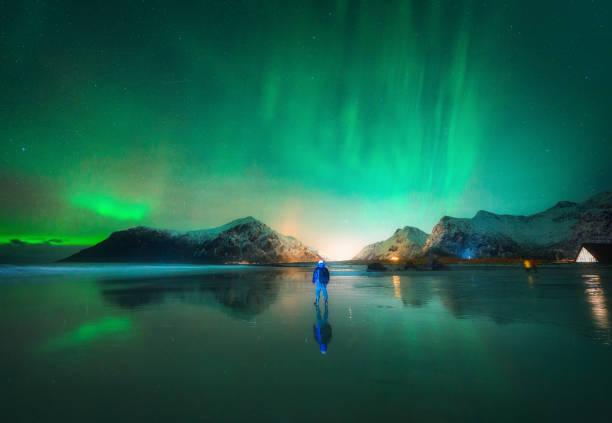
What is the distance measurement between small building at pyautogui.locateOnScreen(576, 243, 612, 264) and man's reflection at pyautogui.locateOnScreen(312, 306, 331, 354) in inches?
3910

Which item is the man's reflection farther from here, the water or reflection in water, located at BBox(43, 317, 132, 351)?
reflection in water, located at BBox(43, 317, 132, 351)

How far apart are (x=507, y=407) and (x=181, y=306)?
13616 millimetres

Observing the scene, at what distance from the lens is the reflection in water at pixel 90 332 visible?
8.38 meters

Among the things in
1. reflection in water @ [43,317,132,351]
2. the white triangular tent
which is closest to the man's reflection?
reflection in water @ [43,317,132,351]

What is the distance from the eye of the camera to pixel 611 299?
1638 centimetres

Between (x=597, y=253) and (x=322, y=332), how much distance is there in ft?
340

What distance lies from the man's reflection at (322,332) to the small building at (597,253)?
99320 millimetres

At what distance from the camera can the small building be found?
3216 inches

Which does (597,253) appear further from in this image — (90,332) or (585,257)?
(90,332)

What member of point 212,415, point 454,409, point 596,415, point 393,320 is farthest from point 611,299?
point 212,415

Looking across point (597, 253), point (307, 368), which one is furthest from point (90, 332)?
point (597, 253)

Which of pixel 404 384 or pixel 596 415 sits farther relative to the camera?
pixel 404 384

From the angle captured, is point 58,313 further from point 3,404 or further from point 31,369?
point 3,404

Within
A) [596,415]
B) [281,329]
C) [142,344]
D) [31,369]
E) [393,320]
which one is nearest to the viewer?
[596,415]
